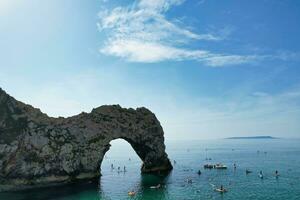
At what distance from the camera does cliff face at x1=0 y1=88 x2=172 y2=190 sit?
73688mm

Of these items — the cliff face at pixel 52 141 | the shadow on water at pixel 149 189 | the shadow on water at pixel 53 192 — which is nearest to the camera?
the shadow on water at pixel 53 192

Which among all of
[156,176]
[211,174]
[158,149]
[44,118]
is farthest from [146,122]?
[44,118]

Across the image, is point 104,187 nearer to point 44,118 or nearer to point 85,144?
point 85,144

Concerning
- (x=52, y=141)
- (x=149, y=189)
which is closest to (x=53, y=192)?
(x=52, y=141)

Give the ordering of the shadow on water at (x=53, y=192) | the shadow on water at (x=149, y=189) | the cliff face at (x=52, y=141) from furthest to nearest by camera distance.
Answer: the cliff face at (x=52, y=141), the shadow on water at (x=149, y=189), the shadow on water at (x=53, y=192)

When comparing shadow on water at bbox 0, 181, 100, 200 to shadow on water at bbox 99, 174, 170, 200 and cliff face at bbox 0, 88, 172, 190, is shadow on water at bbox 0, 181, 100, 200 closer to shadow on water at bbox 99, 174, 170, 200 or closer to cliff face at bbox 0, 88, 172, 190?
shadow on water at bbox 99, 174, 170, 200

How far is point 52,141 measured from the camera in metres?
78.8

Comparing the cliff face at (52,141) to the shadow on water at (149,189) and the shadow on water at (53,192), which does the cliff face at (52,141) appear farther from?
the shadow on water at (149,189)

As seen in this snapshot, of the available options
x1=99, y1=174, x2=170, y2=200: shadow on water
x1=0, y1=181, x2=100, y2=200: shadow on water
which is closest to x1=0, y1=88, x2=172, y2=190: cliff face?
x1=0, y1=181, x2=100, y2=200: shadow on water

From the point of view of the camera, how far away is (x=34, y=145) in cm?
7644

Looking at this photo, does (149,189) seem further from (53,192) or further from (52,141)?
(52,141)

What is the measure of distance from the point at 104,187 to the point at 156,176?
58.8 feet

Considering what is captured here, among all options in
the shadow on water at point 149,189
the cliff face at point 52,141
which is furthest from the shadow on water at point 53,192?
the cliff face at point 52,141

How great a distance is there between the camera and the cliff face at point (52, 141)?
242ft
